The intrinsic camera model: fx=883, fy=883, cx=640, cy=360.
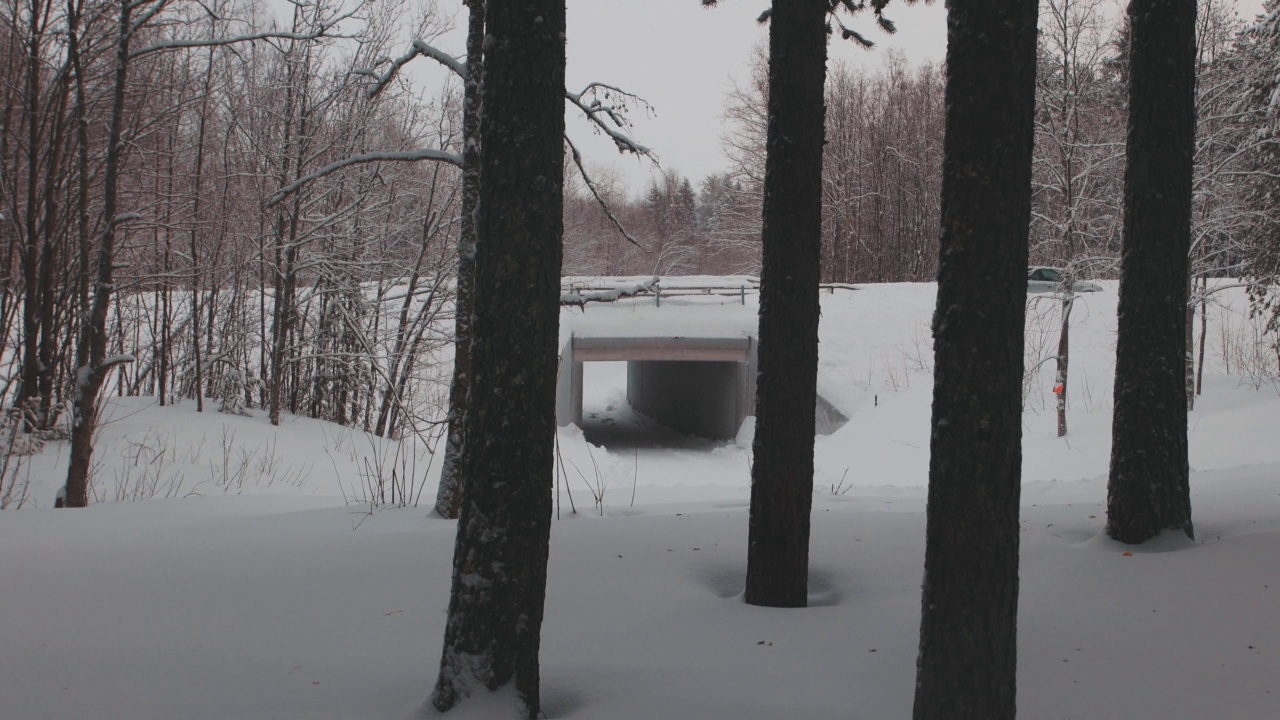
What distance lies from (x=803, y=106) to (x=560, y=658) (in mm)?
2958

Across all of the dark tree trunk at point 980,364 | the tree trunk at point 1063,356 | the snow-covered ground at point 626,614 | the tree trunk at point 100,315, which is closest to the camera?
the dark tree trunk at point 980,364

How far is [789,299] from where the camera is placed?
458cm

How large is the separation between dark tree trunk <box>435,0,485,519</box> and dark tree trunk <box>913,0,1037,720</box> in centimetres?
490

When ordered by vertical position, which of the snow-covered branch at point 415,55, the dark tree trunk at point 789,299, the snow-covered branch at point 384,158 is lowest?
the dark tree trunk at point 789,299

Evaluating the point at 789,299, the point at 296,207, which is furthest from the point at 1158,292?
the point at 296,207


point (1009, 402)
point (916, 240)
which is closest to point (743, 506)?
point (1009, 402)

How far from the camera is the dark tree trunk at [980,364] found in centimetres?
284

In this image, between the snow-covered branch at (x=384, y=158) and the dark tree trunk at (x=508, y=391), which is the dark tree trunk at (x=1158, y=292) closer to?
the dark tree trunk at (x=508, y=391)

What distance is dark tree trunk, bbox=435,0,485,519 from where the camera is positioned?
7312mm

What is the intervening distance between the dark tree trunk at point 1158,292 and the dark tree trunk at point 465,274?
15.5 feet

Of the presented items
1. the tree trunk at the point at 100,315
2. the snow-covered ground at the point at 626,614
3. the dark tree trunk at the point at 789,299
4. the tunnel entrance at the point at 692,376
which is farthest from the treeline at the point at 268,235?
the dark tree trunk at the point at 789,299

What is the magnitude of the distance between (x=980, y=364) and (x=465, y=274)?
566cm

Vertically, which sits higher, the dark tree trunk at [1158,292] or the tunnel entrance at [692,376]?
the dark tree trunk at [1158,292]

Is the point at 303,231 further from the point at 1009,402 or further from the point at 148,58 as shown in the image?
the point at 1009,402
